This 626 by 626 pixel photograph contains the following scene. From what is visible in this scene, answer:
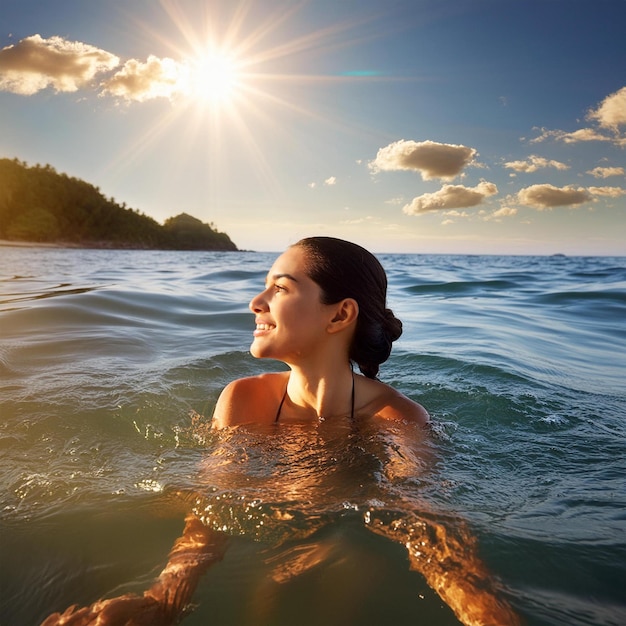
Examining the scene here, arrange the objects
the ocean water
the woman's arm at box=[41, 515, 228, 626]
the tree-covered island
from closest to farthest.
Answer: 1. the woman's arm at box=[41, 515, 228, 626]
2. the ocean water
3. the tree-covered island

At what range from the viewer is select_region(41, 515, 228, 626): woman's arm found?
1.57m

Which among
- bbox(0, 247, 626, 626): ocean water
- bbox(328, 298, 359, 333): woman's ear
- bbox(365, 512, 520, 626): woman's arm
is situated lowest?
bbox(0, 247, 626, 626): ocean water

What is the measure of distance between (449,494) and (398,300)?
9847 millimetres

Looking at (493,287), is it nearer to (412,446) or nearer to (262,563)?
(412,446)

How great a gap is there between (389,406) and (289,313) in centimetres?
84

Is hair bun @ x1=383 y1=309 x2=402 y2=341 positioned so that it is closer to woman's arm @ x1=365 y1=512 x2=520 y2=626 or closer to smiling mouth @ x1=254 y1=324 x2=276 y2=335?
smiling mouth @ x1=254 y1=324 x2=276 y2=335

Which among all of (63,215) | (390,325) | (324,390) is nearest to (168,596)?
(324,390)

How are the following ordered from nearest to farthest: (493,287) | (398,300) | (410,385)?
(410,385) < (398,300) < (493,287)

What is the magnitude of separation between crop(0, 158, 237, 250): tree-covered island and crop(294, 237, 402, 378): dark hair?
92.7 metres

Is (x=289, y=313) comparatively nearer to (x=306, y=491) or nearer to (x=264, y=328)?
(x=264, y=328)

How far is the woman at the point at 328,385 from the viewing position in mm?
1867

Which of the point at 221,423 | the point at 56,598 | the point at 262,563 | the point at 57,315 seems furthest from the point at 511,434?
the point at 57,315

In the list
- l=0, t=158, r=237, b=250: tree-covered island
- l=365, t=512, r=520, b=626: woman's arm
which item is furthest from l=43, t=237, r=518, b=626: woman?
l=0, t=158, r=237, b=250: tree-covered island

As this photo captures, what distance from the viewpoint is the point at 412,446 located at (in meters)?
2.83
